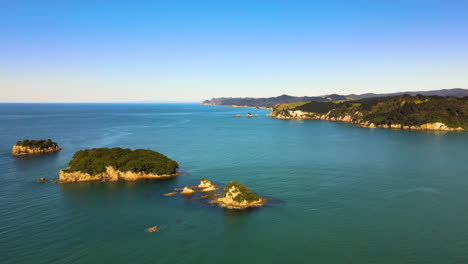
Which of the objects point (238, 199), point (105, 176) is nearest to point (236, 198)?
point (238, 199)

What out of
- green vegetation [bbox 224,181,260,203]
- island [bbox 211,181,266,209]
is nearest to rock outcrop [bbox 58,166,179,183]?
island [bbox 211,181,266,209]

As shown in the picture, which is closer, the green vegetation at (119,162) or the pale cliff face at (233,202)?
the pale cliff face at (233,202)

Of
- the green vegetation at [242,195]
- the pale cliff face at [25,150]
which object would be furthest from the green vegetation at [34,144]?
the green vegetation at [242,195]

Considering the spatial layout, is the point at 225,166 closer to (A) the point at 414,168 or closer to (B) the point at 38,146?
(A) the point at 414,168

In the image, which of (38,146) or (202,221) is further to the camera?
(38,146)

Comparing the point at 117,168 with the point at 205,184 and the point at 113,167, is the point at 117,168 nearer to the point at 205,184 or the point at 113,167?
the point at 113,167

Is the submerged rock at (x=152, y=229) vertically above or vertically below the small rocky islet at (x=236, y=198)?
below

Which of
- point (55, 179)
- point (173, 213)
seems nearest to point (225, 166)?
point (173, 213)

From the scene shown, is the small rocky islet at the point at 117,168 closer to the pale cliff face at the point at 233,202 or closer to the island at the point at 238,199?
the pale cliff face at the point at 233,202

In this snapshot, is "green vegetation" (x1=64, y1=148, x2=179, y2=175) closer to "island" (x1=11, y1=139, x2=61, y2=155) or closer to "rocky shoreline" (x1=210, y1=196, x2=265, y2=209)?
"rocky shoreline" (x1=210, y1=196, x2=265, y2=209)
